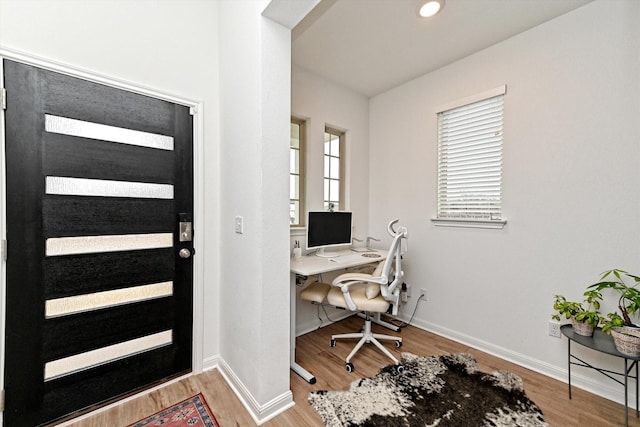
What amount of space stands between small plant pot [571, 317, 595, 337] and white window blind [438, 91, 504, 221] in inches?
35.8

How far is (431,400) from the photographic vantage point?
171 centimetres

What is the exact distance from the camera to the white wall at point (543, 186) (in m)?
1.72

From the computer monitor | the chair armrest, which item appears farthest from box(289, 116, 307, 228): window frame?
the chair armrest

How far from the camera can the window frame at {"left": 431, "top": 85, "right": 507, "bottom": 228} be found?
2250mm

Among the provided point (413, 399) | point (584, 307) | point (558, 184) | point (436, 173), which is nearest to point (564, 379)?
point (584, 307)

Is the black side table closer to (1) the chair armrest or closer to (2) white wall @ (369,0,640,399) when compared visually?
(2) white wall @ (369,0,640,399)

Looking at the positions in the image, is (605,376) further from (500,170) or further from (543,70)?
(543,70)

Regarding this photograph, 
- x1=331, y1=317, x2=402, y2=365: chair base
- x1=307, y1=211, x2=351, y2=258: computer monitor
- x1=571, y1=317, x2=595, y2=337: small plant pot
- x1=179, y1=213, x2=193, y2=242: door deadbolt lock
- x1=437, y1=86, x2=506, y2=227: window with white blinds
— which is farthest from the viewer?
x1=307, y1=211, x2=351, y2=258: computer monitor

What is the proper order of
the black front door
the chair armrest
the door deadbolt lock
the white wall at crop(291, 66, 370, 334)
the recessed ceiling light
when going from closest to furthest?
the black front door → the recessed ceiling light → the door deadbolt lock → the chair armrest → the white wall at crop(291, 66, 370, 334)

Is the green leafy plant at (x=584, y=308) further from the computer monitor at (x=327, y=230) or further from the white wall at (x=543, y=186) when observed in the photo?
the computer monitor at (x=327, y=230)

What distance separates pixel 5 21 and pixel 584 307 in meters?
3.92

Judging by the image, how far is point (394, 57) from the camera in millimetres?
2479

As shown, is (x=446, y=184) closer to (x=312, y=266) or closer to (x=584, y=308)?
(x=584, y=308)

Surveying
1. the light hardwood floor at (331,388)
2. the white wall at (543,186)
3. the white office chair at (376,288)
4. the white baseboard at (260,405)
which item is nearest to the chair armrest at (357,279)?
the white office chair at (376,288)
